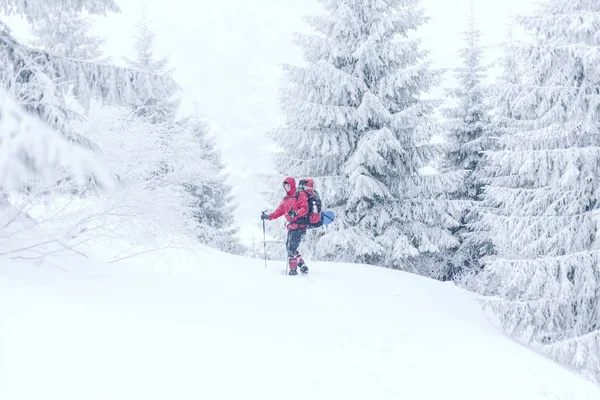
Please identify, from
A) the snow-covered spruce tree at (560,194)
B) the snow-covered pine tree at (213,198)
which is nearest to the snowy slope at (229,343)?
the snow-covered spruce tree at (560,194)

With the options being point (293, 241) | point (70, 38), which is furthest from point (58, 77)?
point (70, 38)

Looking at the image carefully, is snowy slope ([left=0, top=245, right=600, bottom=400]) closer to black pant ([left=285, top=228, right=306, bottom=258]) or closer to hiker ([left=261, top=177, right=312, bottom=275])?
hiker ([left=261, top=177, right=312, bottom=275])

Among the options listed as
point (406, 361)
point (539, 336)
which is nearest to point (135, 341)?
point (406, 361)

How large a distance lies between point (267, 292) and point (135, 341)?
3299 millimetres

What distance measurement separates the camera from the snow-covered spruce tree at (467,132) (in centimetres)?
1933

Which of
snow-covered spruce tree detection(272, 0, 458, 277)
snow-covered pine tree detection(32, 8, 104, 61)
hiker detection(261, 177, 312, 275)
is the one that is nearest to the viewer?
hiker detection(261, 177, 312, 275)

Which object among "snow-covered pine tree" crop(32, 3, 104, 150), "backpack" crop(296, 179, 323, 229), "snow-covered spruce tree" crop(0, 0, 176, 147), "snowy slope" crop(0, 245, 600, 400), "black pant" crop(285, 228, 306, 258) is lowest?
"snowy slope" crop(0, 245, 600, 400)

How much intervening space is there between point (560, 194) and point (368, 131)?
17.5ft

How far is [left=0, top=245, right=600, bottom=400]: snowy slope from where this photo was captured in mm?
4070

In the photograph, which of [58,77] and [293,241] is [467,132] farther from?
[58,77]

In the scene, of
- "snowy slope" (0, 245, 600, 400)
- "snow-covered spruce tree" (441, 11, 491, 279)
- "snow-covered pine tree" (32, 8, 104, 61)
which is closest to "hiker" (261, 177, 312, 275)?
"snowy slope" (0, 245, 600, 400)

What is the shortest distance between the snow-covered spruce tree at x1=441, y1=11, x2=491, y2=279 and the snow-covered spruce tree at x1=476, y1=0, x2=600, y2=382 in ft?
28.1

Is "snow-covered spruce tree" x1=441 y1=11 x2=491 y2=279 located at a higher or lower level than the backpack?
higher

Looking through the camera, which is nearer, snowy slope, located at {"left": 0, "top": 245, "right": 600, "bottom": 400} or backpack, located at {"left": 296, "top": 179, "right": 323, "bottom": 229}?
snowy slope, located at {"left": 0, "top": 245, "right": 600, "bottom": 400}
